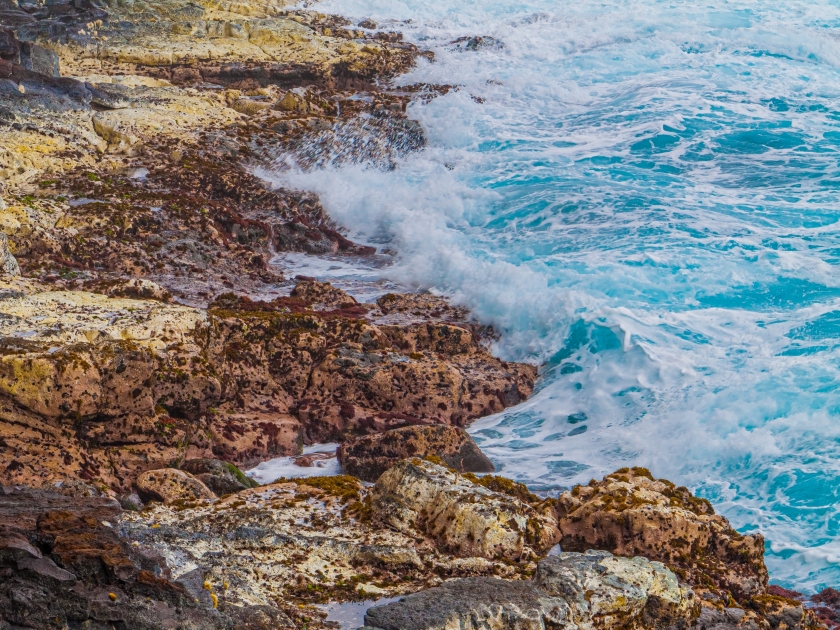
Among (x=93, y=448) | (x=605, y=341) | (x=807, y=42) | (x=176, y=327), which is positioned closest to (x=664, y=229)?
(x=605, y=341)

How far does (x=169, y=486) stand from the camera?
10078 mm

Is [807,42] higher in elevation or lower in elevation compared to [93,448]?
higher

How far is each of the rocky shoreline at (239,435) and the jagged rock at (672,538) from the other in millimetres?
25

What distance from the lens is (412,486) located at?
944cm

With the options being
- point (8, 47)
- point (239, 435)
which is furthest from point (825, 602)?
point (8, 47)

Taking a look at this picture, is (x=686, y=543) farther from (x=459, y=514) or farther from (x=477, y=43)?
(x=477, y=43)

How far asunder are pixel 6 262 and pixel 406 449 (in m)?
7.42

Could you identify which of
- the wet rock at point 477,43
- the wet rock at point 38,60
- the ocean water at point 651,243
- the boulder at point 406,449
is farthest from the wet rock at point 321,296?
the wet rock at point 477,43

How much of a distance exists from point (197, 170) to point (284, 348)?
10323 mm

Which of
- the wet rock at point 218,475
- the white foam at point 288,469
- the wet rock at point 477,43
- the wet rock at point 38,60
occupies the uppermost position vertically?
the wet rock at point 477,43

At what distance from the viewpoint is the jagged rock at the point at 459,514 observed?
8.90m

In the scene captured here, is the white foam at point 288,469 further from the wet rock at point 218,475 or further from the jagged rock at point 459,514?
the jagged rock at point 459,514

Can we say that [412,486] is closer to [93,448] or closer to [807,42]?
[93,448]

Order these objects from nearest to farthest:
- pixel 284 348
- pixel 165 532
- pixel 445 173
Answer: pixel 165 532, pixel 284 348, pixel 445 173
